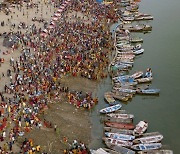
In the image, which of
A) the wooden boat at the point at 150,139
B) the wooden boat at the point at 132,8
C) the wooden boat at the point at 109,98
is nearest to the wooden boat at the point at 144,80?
the wooden boat at the point at 109,98

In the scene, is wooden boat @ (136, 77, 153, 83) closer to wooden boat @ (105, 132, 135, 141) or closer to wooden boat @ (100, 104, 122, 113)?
wooden boat @ (100, 104, 122, 113)

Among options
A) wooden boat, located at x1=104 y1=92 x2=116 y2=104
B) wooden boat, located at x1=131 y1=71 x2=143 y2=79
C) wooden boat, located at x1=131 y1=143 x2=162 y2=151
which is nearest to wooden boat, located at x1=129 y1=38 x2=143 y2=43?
wooden boat, located at x1=131 y1=71 x2=143 y2=79

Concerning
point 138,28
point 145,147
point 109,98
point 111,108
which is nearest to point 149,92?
point 109,98

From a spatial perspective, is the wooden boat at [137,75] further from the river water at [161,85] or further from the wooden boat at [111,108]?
the wooden boat at [111,108]

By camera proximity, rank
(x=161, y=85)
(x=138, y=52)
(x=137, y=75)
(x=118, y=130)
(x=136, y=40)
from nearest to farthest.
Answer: (x=118, y=130) < (x=161, y=85) < (x=137, y=75) < (x=138, y=52) < (x=136, y=40)

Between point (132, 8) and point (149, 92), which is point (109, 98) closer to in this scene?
point (149, 92)

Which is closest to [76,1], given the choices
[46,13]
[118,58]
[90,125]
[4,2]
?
[46,13]

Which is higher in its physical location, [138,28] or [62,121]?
[138,28]
